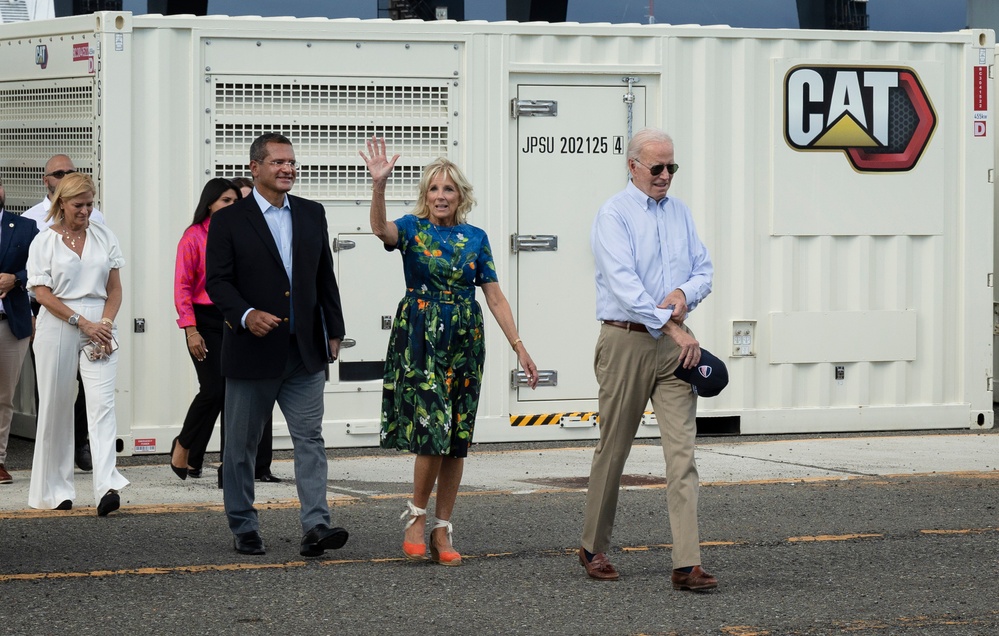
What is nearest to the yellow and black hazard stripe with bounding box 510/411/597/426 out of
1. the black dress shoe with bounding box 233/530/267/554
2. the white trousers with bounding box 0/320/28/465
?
the white trousers with bounding box 0/320/28/465

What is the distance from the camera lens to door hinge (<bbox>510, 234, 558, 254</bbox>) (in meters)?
11.7

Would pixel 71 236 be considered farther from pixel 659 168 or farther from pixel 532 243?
pixel 532 243

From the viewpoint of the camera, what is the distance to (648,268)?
6.81m

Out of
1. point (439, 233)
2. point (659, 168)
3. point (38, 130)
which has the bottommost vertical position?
point (439, 233)

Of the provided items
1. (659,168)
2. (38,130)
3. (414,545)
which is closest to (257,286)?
(414,545)

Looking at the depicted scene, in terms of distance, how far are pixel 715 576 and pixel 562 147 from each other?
5290 mm

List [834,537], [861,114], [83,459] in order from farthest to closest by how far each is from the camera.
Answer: [861,114] → [83,459] → [834,537]

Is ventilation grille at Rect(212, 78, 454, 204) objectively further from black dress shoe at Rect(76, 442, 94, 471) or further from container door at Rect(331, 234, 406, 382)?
→ black dress shoe at Rect(76, 442, 94, 471)

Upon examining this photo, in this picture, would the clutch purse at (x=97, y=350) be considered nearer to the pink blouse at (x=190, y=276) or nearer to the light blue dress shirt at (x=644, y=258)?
the pink blouse at (x=190, y=276)

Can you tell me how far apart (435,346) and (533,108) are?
490 centimetres

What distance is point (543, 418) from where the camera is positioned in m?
11.8

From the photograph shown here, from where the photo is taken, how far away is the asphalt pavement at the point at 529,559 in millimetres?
6230

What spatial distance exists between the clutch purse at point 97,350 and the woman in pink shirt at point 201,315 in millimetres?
833

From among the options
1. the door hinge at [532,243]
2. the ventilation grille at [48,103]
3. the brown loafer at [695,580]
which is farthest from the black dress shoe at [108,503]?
the door hinge at [532,243]
